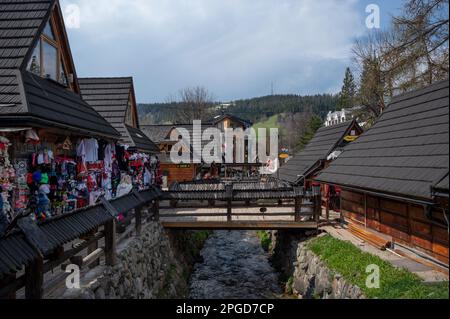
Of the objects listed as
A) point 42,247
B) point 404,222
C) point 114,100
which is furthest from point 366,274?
point 114,100

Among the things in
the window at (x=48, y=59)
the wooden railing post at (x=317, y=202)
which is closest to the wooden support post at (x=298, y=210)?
the wooden railing post at (x=317, y=202)

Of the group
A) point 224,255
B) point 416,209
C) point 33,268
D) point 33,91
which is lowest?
point 224,255

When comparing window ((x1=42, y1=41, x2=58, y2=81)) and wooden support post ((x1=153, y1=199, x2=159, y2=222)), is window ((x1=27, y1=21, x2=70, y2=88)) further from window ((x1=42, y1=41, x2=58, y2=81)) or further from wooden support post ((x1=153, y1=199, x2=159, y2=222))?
wooden support post ((x1=153, y1=199, x2=159, y2=222))

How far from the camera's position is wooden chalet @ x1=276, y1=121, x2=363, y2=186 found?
1758 cm

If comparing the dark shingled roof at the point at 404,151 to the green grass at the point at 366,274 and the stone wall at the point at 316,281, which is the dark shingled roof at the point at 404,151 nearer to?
the green grass at the point at 366,274

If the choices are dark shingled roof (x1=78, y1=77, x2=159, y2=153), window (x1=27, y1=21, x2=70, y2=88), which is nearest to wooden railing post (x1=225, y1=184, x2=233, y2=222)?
dark shingled roof (x1=78, y1=77, x2=159, y2=153)

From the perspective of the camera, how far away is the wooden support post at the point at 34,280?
541cm

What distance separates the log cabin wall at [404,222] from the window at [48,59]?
36.2 feet

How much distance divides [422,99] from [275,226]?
23.0 feet

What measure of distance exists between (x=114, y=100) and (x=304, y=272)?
1300 centimetres

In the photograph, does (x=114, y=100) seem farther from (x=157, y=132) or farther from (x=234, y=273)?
(x=157, y=132)
